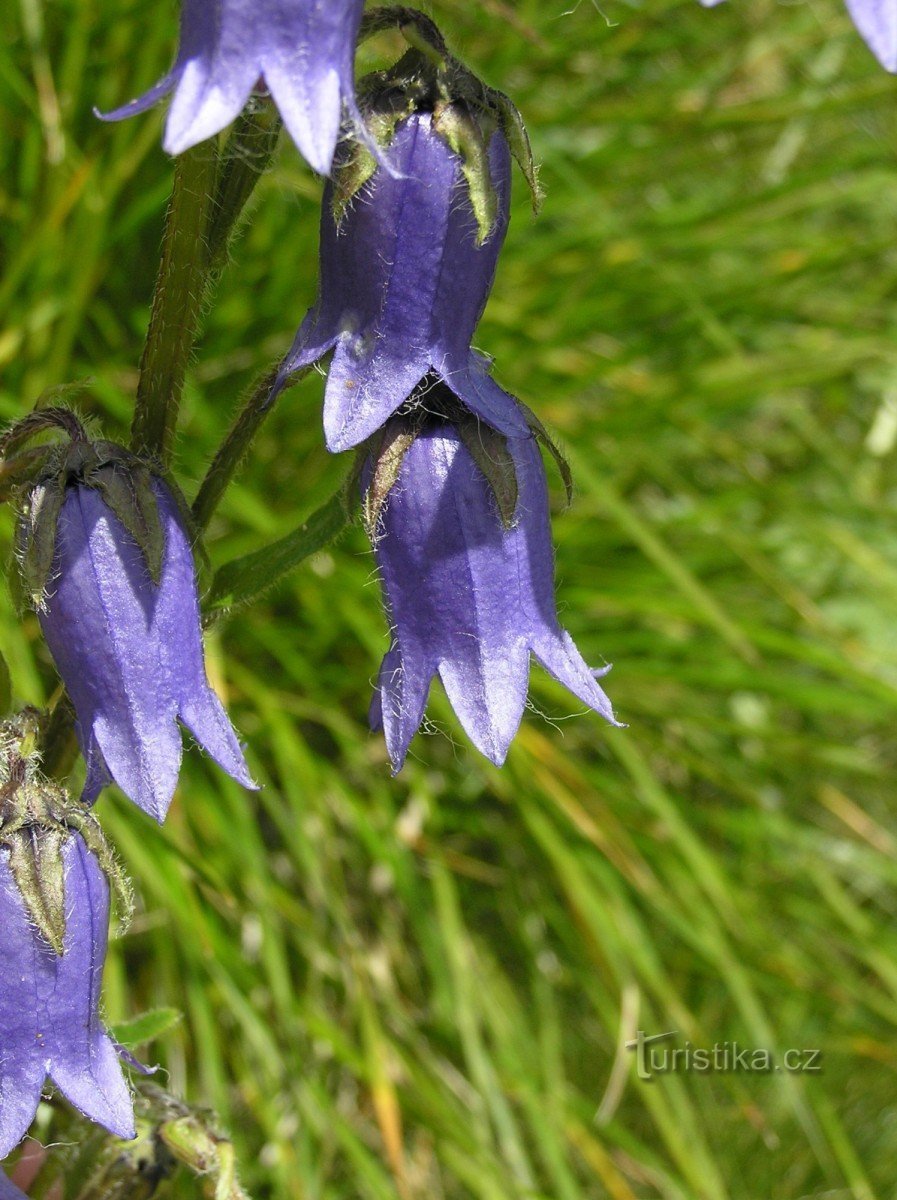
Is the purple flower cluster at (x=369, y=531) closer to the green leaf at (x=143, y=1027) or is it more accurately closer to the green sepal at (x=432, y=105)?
the green sepal at (x=432, y=105)

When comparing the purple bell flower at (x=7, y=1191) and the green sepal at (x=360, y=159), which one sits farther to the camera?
the purple bell flower at (x=7, y=1191)

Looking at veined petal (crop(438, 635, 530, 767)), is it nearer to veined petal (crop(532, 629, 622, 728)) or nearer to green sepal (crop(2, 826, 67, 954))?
veined petal (crop(532, 629, 622, 728))

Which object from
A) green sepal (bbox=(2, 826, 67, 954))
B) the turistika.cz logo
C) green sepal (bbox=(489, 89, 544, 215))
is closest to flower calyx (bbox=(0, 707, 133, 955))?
green sepal (bbox=(2, 826, 67, 954))

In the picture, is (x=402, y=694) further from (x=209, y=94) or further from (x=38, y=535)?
(x=209, y=94)

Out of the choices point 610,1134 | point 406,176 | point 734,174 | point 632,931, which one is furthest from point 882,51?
point 734,174

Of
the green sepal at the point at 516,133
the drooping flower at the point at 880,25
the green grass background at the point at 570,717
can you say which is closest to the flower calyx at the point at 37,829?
the green sepal at the point at 516,133
